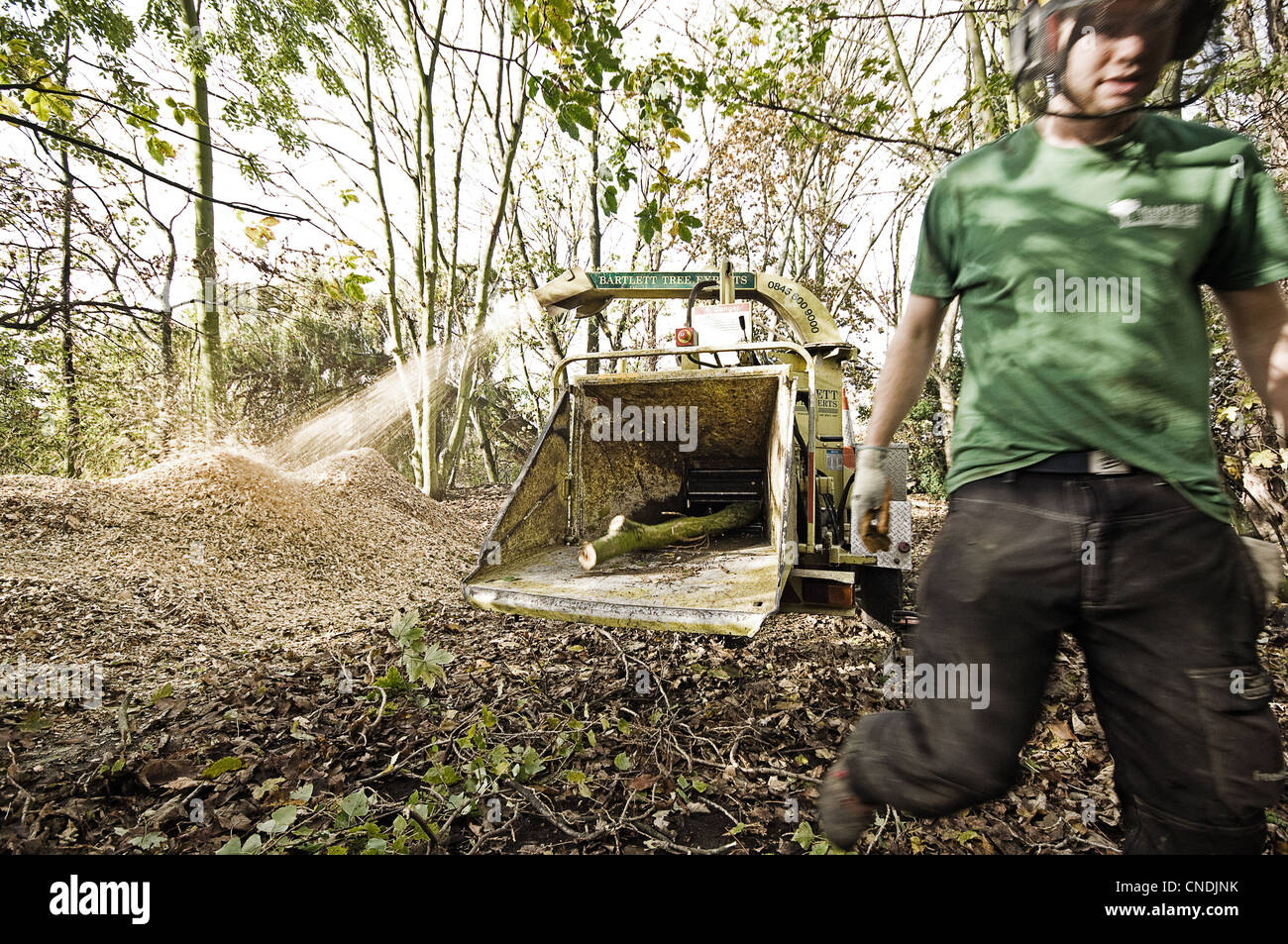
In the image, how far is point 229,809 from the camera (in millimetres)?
2213

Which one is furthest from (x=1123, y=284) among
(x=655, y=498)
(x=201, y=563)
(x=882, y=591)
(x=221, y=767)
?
(x=201, y=563)

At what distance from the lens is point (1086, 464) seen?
1238 mm

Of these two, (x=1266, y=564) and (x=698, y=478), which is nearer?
(x=1266, y=564)

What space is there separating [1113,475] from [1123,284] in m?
0.42

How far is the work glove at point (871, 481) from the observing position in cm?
159

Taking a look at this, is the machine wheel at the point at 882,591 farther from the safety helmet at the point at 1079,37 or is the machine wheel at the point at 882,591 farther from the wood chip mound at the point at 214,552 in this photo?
the wood chip mound at the point at 214,552

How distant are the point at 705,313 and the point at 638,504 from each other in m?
1.57

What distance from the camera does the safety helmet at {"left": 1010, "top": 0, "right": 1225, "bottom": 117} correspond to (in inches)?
50.8

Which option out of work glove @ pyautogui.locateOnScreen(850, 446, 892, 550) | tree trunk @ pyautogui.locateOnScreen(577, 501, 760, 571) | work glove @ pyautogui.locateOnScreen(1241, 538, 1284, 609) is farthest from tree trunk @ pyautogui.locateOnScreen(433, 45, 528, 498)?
work glove @ pyautogui.locateOnScreen(1241, 538, 1284, 609)

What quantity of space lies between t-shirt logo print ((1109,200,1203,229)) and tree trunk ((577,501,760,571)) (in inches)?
114

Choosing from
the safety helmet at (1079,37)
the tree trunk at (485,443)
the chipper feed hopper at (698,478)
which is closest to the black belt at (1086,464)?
the safety helmet at (1079,37)

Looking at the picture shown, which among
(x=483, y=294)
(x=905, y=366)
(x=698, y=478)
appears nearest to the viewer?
(x=905, y=366)

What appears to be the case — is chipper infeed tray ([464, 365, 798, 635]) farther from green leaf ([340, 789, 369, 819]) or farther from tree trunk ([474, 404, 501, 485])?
tree trunk ([474, 404, 501, 485])

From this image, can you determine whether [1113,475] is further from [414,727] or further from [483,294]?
[483,294]
